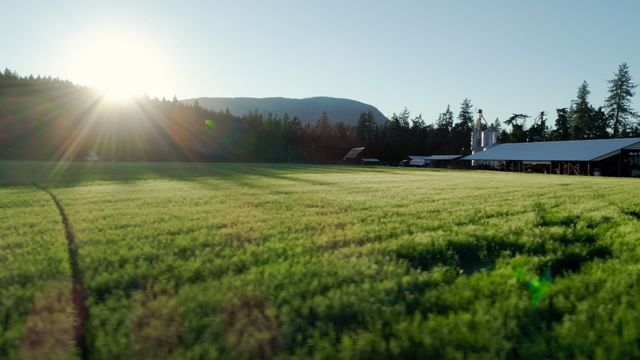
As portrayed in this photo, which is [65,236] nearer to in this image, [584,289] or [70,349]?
[70,349]

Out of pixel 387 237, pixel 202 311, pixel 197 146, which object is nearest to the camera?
pixel 202 311

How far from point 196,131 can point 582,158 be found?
75.9 metres

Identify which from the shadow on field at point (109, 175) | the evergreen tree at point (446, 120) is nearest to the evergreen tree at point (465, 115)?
the evergreen tree at point (446, 120)

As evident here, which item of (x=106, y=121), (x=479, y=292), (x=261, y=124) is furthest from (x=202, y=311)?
(x=261, y=124)

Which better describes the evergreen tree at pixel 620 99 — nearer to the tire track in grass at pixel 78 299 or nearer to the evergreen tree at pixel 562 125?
the evergreen tree at pixel 562 125

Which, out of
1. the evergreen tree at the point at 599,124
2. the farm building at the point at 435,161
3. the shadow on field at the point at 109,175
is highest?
the evergreen tree at the point at 599,124

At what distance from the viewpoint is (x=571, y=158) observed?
4725 cm

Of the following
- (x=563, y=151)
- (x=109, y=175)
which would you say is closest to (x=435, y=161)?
(x=563, y=151)

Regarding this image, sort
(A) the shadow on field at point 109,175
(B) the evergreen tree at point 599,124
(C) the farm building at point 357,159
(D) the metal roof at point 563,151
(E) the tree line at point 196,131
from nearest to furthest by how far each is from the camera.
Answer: (A) the shadow on field at point 109,175, (D) the metal roof at point 563,151, (E) the tree line at point 196,131, (B) the evergreen tree at point 599,124, (C) the farm building at point 357,159

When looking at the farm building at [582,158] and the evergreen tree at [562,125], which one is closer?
the farm building at [582,158]

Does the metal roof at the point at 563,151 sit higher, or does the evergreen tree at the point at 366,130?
the evergreen tree at the point at 366,130

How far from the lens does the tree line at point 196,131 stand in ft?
238

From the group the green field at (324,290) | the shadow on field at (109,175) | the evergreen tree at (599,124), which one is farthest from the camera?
the evergreen tree at (599,124)

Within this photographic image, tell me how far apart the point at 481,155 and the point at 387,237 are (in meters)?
63.7
